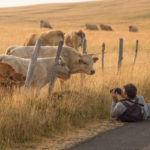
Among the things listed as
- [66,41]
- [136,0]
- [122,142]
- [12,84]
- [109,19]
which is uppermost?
[136,0]

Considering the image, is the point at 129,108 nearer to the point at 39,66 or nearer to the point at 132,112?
the point at 132,112

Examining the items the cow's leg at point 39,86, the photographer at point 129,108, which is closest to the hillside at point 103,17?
the cow's leg at point 39,86

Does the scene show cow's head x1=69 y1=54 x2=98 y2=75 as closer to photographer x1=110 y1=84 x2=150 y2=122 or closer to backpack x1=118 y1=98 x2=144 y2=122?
photographer x1=110 y1=84 x2=150 y2=122

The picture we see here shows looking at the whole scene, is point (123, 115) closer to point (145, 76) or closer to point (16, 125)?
point (16, 125)

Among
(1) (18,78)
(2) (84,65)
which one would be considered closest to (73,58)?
(2) (84,65)

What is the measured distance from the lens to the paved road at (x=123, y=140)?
274 inches

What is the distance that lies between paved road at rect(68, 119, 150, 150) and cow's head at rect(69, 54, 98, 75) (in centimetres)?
410

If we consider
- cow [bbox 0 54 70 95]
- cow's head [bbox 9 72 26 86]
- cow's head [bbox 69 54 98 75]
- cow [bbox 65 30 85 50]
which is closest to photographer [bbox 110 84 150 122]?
cow [bbox 0 54 70 95]

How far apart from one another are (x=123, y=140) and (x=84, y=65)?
5417 millimetres

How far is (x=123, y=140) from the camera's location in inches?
291

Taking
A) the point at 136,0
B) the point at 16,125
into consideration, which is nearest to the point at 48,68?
the point at 16,125

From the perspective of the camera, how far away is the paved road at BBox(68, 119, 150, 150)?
22.9 ft

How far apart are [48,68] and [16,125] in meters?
3.46

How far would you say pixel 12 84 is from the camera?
30.9 ft
